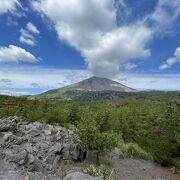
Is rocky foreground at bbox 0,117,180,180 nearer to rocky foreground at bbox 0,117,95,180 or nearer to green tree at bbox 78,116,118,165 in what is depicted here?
rocky foreground at bbox 0,117,95,180

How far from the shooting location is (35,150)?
1604 inches

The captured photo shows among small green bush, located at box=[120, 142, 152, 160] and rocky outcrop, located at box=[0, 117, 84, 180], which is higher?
rocky outcrop, located at box=[0, 117, 84, 180]

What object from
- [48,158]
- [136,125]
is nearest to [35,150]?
[48,158]

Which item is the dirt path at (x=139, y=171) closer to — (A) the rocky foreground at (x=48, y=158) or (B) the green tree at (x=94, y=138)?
(A) the rocky foreground at (x=48, y=158)

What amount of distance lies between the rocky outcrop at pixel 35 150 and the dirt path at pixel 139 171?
7935 mm

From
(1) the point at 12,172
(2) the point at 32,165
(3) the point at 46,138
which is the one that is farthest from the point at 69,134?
(1) the point at 12,172

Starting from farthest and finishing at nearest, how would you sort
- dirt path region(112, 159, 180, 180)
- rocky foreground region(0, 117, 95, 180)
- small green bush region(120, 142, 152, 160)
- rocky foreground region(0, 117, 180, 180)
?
small green bush region(120, 142, 152, 160) < dirt path region(112, 159, 180, 180) < rocky foreground region(0, 117, 180, 180) < rocky foreground region(0, 117, 95, 180)

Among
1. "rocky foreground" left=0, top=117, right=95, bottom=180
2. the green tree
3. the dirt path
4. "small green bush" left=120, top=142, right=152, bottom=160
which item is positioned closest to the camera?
"rocky foreground" left=0, top=117, right=95, bottom=180

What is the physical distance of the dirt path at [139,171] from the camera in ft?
134

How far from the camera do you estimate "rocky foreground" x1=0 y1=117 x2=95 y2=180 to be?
1228 inches

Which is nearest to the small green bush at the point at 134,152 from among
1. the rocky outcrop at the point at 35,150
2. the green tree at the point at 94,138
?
the rocky outcrop at the point at 35,150

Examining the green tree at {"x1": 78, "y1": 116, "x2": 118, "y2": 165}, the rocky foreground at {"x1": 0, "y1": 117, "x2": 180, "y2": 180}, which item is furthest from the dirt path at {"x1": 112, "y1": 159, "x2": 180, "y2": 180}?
the green tree at {"x1": 78, "y1": 116, "x2": 118, "y2": 165}

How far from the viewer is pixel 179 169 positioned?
46562 mm

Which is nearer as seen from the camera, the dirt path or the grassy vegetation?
the dirt path
